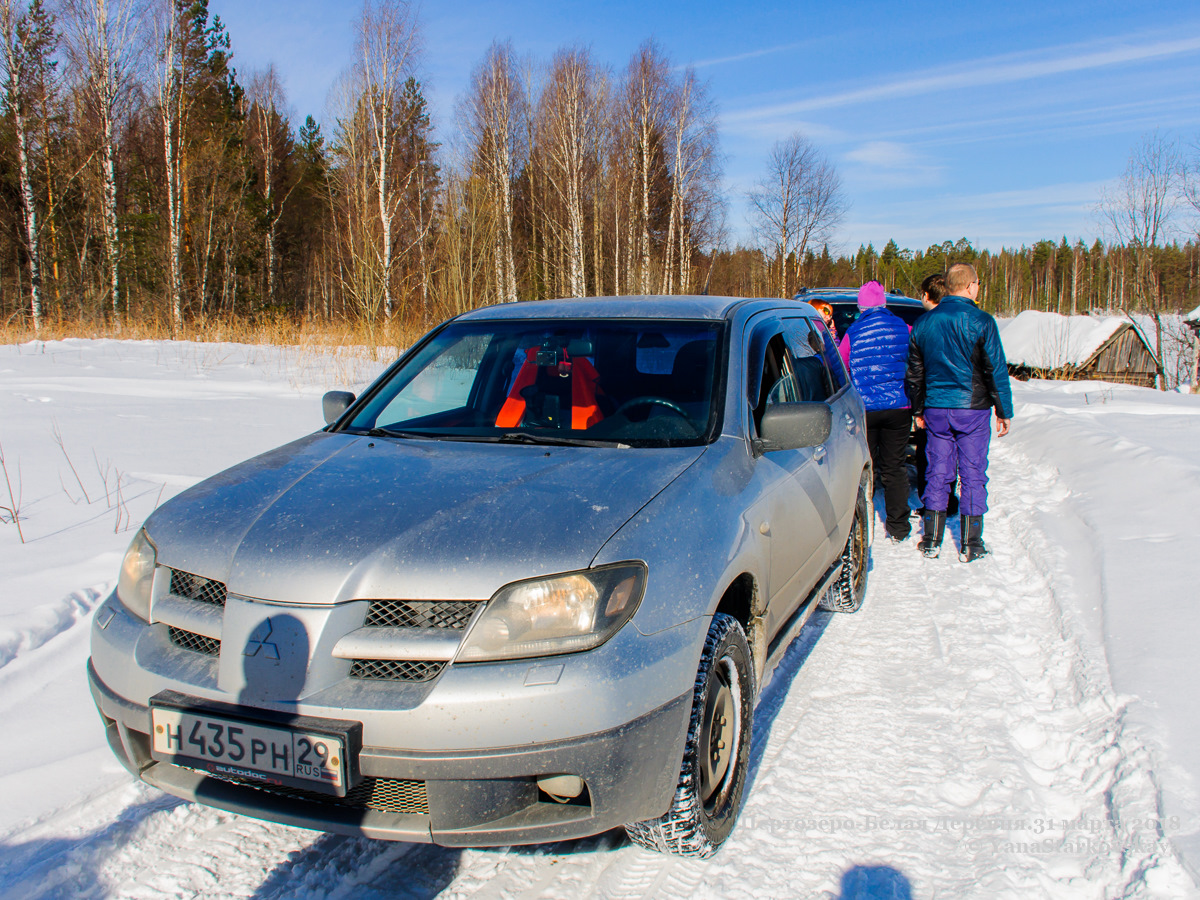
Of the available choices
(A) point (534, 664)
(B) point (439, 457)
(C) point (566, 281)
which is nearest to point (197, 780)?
(A) point (534, 664)

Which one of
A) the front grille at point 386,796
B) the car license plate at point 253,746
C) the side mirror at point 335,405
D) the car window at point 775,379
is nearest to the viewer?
the car license plate at point 253,746

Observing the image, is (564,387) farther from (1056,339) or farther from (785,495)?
(1056,339)

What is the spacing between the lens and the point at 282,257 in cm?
4147

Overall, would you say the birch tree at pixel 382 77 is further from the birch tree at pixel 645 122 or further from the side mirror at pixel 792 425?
the side mirror at pixel 792 425

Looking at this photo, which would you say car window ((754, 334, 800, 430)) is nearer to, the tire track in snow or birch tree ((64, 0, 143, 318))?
the tire track in snow

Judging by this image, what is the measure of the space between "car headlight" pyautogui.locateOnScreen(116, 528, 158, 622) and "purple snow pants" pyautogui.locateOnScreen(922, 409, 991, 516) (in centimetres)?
505

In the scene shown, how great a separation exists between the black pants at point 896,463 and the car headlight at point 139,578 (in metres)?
5.23

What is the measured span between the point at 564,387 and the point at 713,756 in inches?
60.5

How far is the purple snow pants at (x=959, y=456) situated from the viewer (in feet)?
18.0

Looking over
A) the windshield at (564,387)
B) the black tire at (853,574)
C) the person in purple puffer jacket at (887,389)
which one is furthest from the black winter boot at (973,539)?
the windshield at (564,387)

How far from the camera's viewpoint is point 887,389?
242 inches

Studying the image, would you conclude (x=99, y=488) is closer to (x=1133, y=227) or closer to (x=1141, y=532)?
(x=1141, y=532)

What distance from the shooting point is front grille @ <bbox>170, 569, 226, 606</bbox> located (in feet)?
6.95

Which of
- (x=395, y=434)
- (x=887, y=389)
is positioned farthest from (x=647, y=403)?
(x=887, y=389)
